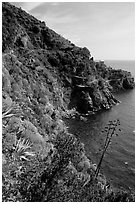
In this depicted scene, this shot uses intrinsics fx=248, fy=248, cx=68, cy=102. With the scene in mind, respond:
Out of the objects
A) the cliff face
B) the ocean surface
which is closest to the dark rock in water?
the cliff face

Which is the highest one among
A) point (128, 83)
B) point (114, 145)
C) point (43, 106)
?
point (128, 83)

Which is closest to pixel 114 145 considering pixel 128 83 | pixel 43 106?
pixel 43 106

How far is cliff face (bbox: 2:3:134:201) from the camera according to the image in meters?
16.7

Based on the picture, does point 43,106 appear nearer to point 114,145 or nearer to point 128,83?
point 114,145

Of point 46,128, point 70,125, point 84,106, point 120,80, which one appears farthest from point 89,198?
point 120,80

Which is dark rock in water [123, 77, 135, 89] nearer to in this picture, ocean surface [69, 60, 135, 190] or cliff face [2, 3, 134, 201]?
cliff face [2, 3, 134, 201]

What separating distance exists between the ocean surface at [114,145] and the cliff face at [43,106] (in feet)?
23.9

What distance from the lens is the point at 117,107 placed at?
109 m

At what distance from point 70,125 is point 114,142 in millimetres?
16227

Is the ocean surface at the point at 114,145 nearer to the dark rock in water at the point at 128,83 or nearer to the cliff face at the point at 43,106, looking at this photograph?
the cliff face at the point at 43,106

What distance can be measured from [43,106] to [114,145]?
2116cm

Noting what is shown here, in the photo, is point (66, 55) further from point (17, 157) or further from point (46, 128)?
point (17, 157)

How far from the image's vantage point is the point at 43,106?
63.5 metres

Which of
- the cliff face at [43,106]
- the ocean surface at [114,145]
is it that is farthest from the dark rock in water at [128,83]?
the ocean surface at [114,145]
